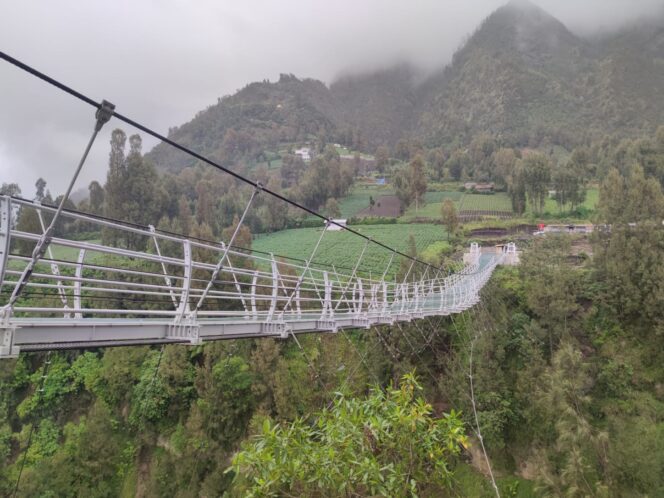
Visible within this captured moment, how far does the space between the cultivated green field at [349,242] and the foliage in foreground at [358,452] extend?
1595 centimetres

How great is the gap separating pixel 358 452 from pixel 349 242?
23.6 metres

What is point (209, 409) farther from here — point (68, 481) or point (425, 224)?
point (425, 224)

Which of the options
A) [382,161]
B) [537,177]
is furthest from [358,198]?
[537,177]

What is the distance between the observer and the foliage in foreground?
2178 millimetres

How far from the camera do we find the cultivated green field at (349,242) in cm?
2147

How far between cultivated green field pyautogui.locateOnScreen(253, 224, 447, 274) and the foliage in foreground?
16.0 meters

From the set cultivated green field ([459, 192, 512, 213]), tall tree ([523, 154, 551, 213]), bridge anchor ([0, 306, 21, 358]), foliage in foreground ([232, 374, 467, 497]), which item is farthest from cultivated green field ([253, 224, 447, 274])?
bridge anchor ([0, 306, 21, 358])

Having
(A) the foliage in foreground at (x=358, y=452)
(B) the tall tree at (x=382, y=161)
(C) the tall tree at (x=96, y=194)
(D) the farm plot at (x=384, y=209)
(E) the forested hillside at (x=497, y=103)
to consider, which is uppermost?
(E) the forested hillside at (x=497, y=103)

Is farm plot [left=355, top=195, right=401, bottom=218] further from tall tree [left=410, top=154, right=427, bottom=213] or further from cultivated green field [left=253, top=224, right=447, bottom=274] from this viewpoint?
cultivated green field [left=253, top=224, right=447, bottom=274]

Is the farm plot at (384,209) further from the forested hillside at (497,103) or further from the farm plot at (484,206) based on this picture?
the forested hillside at (497,103)

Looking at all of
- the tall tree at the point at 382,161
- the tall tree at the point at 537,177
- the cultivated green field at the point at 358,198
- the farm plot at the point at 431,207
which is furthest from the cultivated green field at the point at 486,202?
the tall tree at the point at 382,161

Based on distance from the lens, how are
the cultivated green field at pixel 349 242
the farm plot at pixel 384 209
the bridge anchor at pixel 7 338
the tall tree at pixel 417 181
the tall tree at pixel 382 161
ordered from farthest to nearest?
the tall tree at pixel 382 161
the farm plot at pixel 384 209
the tall tree at pixel 417 181
the cultivated green field at pixel 349 242
the bridge anchor at pixel 7 338

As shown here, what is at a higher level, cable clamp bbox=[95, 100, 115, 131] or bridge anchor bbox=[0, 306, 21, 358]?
cable clamp bbox=[95, 100, 115, 131]

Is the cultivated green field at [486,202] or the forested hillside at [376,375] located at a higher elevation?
the cultivated green field at [486,202]
